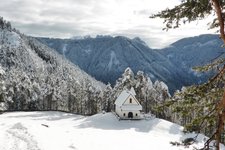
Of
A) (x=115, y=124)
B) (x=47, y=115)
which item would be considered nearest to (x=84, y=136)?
(x=115, y=124)

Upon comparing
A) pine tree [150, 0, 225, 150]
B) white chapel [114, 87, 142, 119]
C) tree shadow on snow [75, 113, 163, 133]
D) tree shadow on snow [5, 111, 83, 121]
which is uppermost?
pine tree [150, 0, 225, 150]

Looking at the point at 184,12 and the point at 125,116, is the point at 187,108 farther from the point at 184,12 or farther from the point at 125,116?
the point at 125,116

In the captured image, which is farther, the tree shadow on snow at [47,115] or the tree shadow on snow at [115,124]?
the tree shadow on snow at [47,115]

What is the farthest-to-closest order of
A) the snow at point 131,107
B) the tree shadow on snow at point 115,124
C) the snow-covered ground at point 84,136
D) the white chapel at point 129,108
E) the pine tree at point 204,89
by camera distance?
the snow at point 131,107 < the white chapel at point 129,108 < the tree shadow on snow at point 115,124 < the snow-covered ground at point 84,136 < the pine tree at point 204,89

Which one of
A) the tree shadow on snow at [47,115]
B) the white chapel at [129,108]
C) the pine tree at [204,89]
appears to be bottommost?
the tree shadow on snow at [47,115]

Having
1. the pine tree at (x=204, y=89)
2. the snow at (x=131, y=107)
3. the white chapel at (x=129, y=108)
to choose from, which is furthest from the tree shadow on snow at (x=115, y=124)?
the pine tree at (x=204, y=89)

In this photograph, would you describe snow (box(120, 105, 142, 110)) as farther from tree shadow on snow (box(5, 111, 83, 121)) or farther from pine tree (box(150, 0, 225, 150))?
pine tree (box(150, 0, 225, 150))

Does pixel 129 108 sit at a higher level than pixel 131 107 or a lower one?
lower

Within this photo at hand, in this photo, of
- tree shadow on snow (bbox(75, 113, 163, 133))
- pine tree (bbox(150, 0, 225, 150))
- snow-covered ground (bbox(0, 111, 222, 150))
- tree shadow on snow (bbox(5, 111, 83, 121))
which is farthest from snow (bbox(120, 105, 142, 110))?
pine tree (bbox(150, 0, 225, 150))

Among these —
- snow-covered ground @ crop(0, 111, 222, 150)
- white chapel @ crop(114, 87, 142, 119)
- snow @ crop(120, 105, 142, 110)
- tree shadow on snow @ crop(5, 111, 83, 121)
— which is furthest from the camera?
tree shadow on snow @ crop(5, 111, 83, 121)

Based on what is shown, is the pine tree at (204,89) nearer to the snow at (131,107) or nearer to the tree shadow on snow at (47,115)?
the snow at (131,107)

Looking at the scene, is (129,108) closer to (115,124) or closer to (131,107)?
(131,107)

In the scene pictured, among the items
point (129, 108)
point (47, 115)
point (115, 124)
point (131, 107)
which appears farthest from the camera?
point (47, 115)

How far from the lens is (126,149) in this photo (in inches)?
1726
